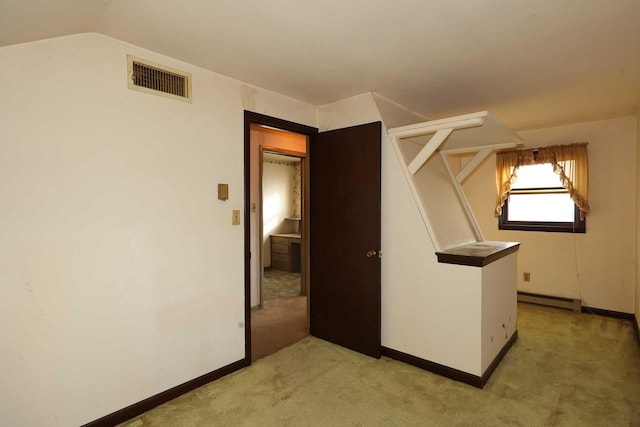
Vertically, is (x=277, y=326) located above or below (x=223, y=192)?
below

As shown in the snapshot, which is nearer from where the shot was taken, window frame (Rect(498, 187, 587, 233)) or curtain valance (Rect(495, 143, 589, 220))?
curtain valance (Rect(495, 143, 589, 220))

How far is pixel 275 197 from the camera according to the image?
22.9 feet

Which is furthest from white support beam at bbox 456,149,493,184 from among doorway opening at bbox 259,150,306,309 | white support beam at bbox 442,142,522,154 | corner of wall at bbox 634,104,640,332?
doorway opening at bbox 259,150,306,309

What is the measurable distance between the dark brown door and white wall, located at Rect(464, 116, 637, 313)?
2721 mm

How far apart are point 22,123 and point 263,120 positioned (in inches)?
61.1

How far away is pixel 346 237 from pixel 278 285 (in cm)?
276

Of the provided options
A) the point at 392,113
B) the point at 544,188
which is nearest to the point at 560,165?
the point at 544,188

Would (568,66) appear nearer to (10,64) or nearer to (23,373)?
(10,64)

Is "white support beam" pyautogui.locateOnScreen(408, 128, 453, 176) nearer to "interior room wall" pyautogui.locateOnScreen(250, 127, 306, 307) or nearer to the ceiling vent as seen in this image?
the ceiling vent

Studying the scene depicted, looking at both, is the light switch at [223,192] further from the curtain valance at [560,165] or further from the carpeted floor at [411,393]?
the curtain valance at [560,165]

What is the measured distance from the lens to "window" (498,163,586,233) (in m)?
4.14

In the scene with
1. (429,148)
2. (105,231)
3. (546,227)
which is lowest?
(546,227)

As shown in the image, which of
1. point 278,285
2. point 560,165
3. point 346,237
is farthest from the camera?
point 278,285

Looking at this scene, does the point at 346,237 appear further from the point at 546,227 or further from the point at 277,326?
the point at 546,227
